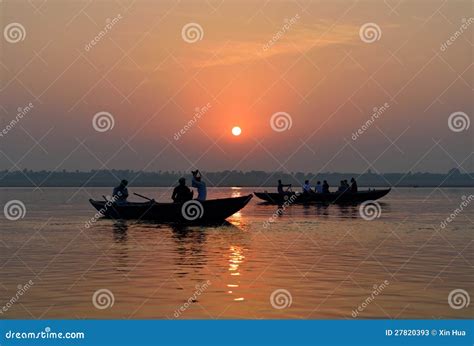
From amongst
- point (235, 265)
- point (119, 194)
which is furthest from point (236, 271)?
point (119, 194)

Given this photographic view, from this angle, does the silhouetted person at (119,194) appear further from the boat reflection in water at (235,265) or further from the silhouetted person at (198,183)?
the boat reflection in water at (235,265)

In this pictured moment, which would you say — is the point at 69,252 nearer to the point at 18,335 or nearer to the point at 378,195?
the point at 18,335

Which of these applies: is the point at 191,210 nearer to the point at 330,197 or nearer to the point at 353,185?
the point at 330,197

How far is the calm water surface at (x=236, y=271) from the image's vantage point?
43.0 ft

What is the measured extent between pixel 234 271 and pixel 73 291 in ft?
14.5

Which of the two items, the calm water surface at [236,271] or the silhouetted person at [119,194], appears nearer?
the calm water surface at [236,271]

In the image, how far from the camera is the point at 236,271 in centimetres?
1775

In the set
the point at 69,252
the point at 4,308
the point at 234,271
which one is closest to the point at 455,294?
the point at 234,271

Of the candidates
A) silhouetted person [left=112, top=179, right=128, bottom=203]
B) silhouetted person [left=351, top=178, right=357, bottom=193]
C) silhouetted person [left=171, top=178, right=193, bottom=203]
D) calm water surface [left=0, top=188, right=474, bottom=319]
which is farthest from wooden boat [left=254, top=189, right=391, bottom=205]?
calm water surface [left=0, top=188, right=474, bottom=319]

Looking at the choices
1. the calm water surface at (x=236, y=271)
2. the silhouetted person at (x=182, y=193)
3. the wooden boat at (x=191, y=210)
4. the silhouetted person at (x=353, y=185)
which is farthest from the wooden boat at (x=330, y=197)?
the calm water surface at (x=236, y=271)

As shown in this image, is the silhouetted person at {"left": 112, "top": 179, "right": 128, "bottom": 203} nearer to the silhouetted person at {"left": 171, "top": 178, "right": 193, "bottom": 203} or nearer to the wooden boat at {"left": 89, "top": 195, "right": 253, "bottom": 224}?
the wooden boat at {"left": 89, "top": 195, "right": 253, "bottom": 224}

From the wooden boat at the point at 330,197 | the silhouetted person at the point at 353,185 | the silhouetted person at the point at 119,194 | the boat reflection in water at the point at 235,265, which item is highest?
the silhouetted person at the point at 353,185

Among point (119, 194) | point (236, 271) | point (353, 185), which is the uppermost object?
point (353, 185)

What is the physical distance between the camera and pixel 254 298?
13.9 meters
